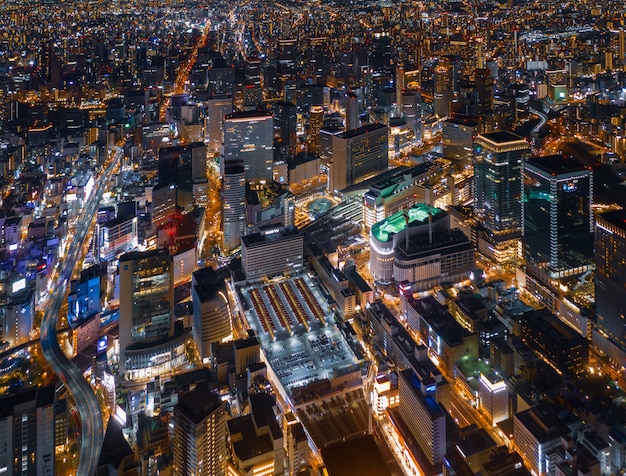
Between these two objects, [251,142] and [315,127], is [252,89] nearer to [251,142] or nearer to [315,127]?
[315,127]

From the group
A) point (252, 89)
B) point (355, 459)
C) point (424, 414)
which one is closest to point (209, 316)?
point (355, 459)

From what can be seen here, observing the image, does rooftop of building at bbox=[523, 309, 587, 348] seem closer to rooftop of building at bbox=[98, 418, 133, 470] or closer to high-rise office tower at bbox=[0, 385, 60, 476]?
rooftop of building at bbox=[98, 418, 133, 470]

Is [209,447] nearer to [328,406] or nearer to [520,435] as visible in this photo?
[328,406]

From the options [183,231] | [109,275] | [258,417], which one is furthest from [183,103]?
[258,417]

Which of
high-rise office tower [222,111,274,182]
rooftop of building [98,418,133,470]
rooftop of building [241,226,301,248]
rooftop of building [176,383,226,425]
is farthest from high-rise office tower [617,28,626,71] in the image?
rooftop of building [98,418,133,470]

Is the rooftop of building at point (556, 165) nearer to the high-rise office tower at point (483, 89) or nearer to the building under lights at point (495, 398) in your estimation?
the building under lights at point (495, 398)

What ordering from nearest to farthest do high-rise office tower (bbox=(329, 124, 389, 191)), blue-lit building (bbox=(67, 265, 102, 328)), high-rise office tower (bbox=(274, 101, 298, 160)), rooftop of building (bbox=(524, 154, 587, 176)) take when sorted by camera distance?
blue-lit building (bbox=(67, 265, 102, 328))
rooftop of building (bbox=(524, 154, 587, 176))
high-rise office tower (bbox=(329, 124, 389, 191))
high-rise office tower (bbox=(274, 101, 298, 160))

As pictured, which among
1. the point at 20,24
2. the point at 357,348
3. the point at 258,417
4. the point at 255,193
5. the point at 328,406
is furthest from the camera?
the point at 20,24
